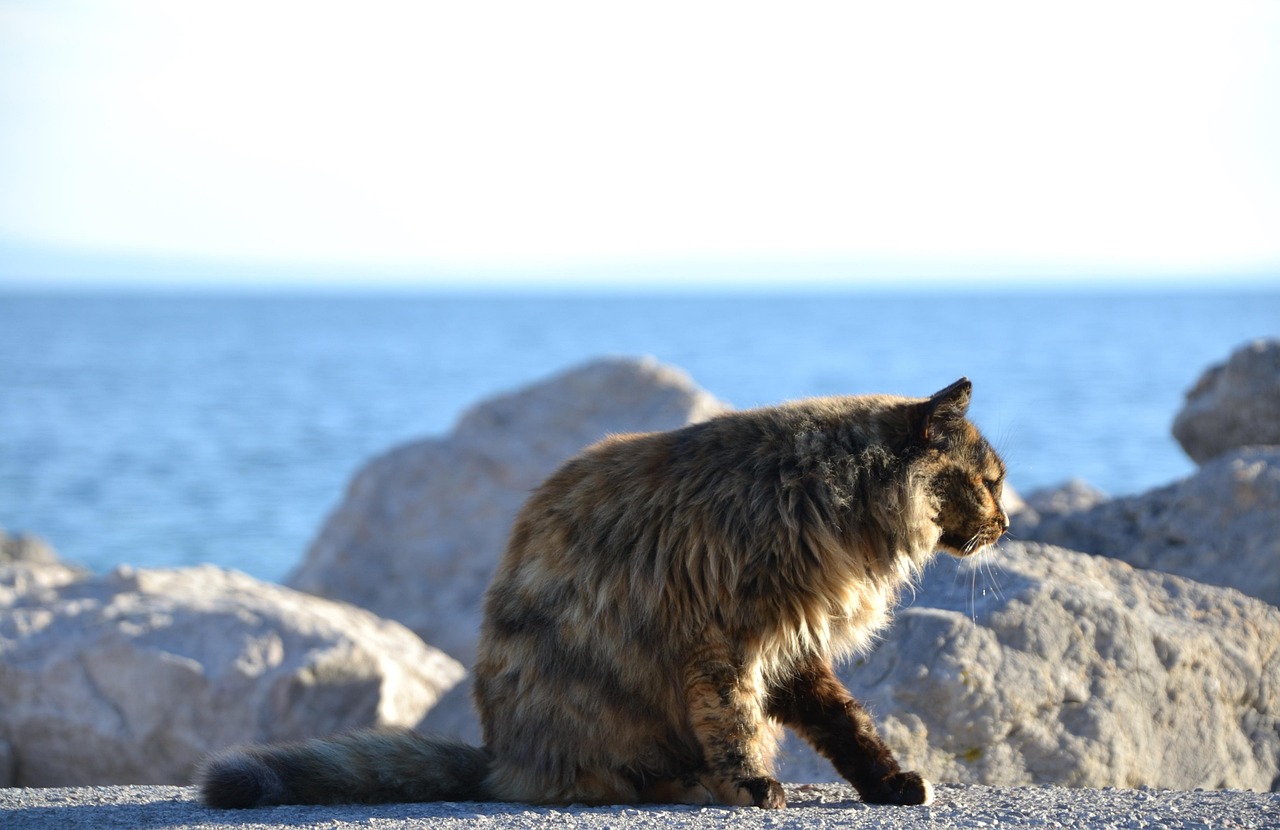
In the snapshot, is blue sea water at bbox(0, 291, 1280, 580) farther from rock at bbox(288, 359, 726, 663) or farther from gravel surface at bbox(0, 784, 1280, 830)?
rock at bbox(288, 359, 726, 663)

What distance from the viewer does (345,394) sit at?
153ft

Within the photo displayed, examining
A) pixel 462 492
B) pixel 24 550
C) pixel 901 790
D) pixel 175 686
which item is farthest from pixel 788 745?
pixel 24 550

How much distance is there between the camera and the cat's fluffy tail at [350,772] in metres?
4.31

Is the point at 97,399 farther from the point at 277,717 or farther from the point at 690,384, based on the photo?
the point at 277,717

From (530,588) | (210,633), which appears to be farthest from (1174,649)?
(210,633)

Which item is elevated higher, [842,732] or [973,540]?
[973,540]

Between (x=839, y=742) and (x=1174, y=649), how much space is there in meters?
1.77

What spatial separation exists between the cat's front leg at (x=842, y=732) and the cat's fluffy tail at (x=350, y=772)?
3.70 feet

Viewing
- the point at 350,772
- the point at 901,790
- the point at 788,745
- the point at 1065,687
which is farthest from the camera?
the point at 788,745

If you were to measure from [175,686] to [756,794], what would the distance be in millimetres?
3976

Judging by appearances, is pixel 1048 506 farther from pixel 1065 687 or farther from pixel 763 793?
pixel 763 793

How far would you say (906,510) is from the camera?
4383 mm

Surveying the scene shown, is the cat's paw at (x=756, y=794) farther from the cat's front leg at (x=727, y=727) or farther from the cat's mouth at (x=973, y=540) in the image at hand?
the cat's mouth at (x=973, y=540)

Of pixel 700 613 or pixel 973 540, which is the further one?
pixel 973 540
